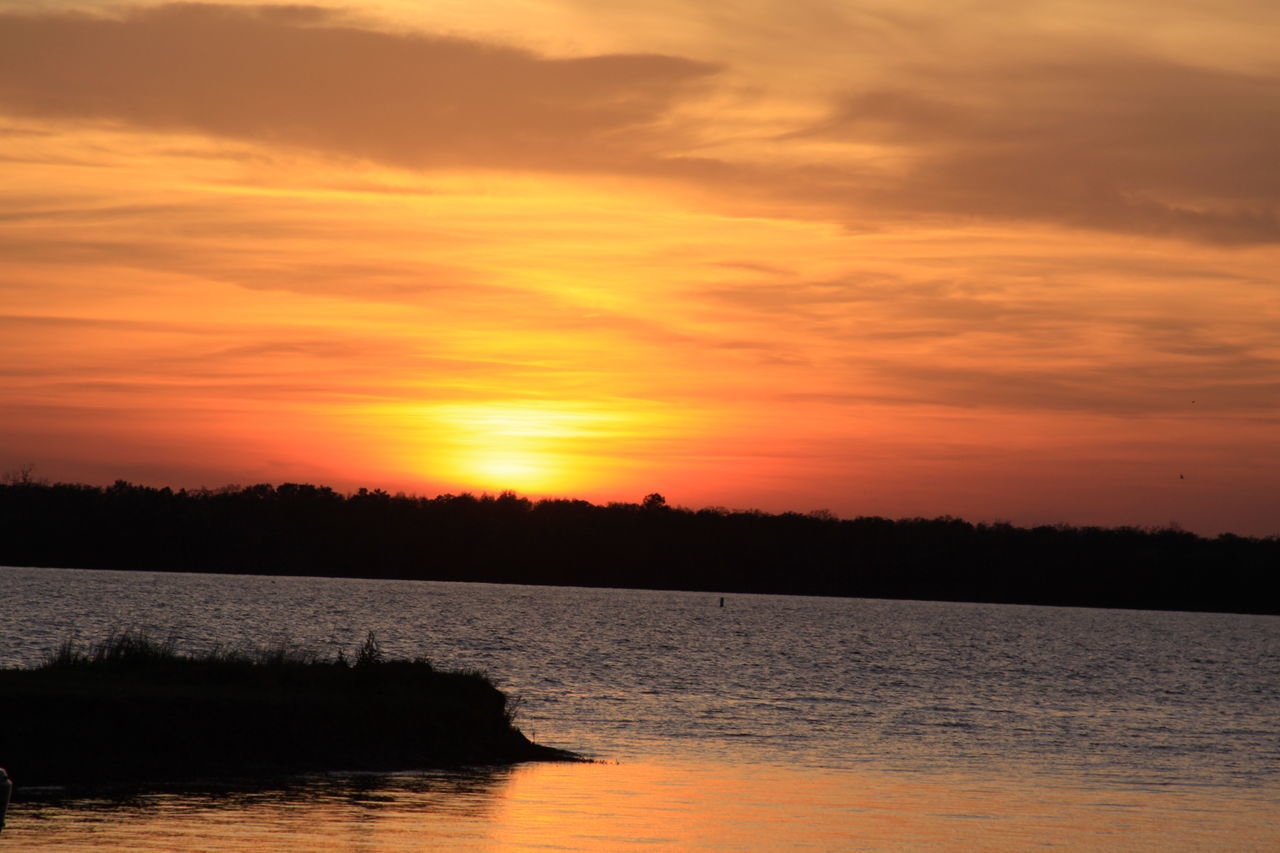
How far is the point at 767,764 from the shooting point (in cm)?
4234

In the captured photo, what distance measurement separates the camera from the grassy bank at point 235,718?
1248 inches

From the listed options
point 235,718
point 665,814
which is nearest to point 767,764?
point 665,814

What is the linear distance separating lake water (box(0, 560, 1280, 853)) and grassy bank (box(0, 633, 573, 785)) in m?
1.91

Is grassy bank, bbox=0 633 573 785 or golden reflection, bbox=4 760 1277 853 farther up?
grassy bank, bbox=0 633 573 785

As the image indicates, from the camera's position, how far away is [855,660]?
101375 mm

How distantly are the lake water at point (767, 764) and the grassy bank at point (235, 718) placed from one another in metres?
1.91

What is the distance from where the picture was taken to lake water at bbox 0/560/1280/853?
28203 millimetres

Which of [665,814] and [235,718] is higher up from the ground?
[235,718]

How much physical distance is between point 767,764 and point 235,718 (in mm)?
15078

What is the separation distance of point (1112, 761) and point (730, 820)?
21038mm

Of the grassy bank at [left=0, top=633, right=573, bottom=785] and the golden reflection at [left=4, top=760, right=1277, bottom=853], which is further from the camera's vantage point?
the grassy bank at [left=0, top=633, right=573, bottom=785]

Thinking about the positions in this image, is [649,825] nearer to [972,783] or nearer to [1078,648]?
[972,783]

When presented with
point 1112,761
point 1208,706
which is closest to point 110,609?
point 1208,706

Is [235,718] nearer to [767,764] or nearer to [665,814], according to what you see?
[665,814]
